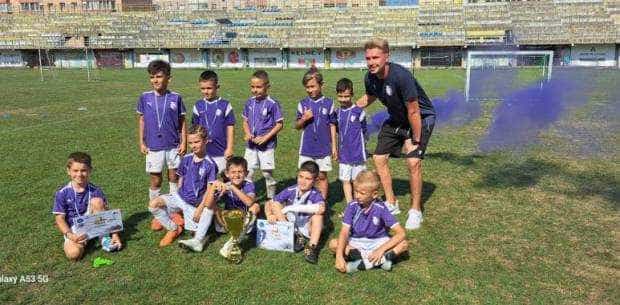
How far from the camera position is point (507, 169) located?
8609mm

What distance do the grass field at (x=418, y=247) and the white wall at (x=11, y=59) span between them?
54.6m

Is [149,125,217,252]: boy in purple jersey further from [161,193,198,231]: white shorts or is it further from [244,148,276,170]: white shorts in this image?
[244,148,276,170]: white shorts

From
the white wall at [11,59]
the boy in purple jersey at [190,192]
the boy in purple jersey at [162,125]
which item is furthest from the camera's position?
the white wall at [11,59]

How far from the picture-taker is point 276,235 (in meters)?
5.12

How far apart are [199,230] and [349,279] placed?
5.45 feet

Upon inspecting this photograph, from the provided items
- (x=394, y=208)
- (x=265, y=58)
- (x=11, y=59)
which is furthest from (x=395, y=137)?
(x=11, y=59)

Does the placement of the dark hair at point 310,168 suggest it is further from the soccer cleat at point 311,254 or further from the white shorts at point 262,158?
the white shorts at point 262,158

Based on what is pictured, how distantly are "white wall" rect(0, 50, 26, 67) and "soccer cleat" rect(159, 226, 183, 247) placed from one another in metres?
60.6

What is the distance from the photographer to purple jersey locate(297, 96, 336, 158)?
6.27 metres

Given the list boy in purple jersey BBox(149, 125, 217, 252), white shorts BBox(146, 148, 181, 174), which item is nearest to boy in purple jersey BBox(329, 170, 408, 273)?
boy in purple jersey BBox(149, 125, 217, 252)

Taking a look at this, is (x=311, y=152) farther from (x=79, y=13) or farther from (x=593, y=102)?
(x=79, y=13)

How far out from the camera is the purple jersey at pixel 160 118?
5.98 m

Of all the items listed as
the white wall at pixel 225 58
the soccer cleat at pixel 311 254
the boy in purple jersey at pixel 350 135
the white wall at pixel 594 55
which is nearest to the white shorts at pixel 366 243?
the soccer cleat at pixel 311 254

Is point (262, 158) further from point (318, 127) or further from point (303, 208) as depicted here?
point (303, 208)
